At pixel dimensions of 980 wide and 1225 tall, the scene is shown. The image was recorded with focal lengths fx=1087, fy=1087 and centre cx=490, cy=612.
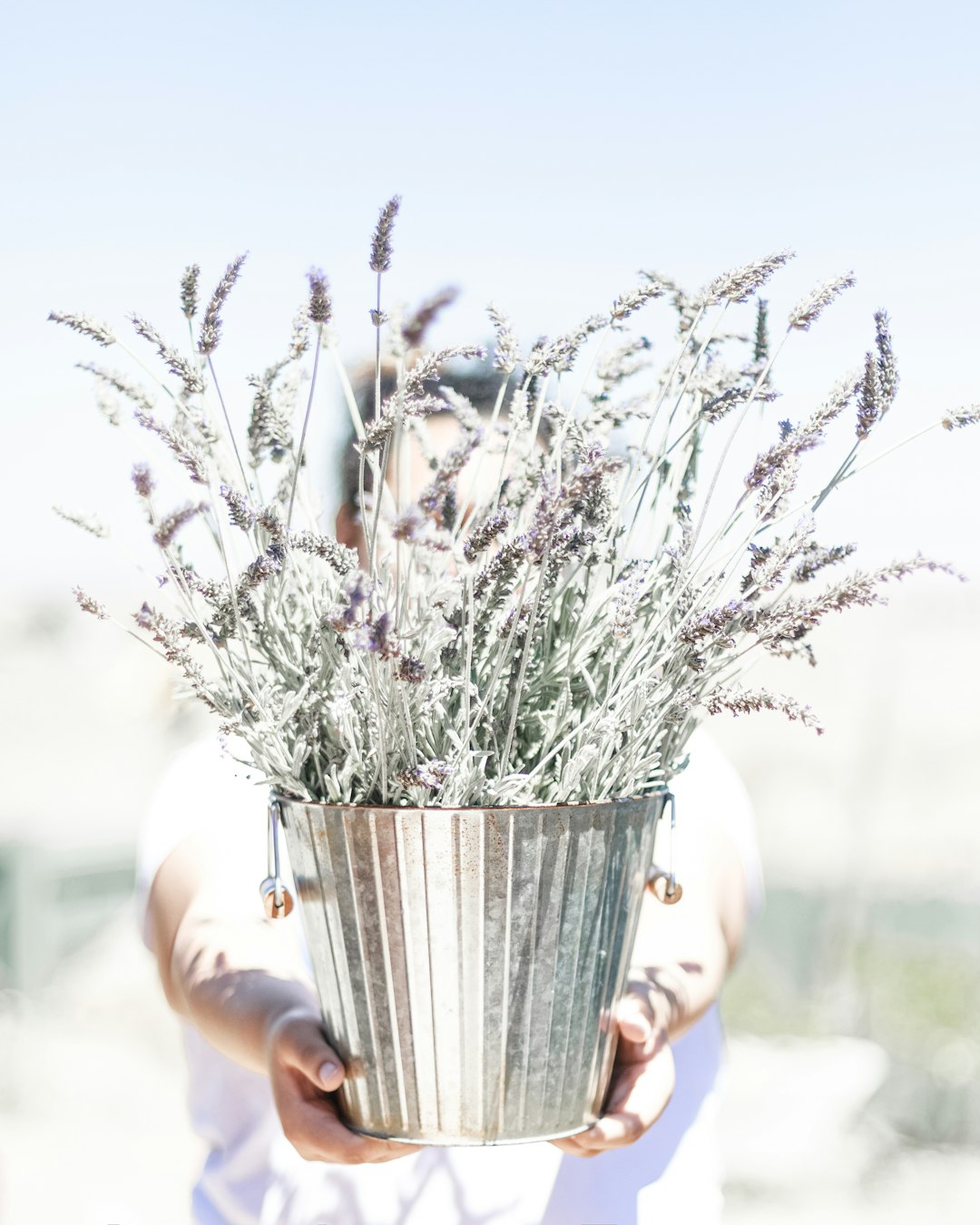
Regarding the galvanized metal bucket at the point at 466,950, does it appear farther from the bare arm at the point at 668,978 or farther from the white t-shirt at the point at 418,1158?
the white t-shirt at the point at 418,1158

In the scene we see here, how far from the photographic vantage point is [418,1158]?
111 cm

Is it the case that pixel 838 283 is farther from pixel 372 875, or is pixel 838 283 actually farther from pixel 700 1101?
pixel 700 1101

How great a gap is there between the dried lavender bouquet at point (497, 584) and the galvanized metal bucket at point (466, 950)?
2 centimetres

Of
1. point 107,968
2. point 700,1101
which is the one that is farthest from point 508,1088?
point 107,968

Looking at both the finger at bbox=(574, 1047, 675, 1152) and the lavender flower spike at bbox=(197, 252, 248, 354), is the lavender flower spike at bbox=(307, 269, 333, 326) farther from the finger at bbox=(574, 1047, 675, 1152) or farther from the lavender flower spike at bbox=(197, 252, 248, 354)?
the finger at bbox=(574, 1047, 675, 1152)

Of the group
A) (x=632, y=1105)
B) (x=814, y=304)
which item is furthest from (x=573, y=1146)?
(x=814, y=304)

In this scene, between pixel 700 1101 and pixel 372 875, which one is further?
pixel 700 1101

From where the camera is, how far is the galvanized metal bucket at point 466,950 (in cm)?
63

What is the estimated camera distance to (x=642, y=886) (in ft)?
2.43

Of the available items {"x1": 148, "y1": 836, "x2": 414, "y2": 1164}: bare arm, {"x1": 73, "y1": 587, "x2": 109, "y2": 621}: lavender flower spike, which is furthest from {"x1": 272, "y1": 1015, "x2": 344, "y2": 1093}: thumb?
{"x1": 73, "y1": 587, "x2": 109, "y2": 621}: lavender flower spike

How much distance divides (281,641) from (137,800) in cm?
402

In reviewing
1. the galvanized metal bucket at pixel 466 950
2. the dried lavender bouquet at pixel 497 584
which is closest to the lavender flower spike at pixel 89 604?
the dried lavender bouquet at pixel 497 584

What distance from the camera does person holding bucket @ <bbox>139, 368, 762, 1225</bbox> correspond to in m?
0.79

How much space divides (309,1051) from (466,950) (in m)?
0.15
